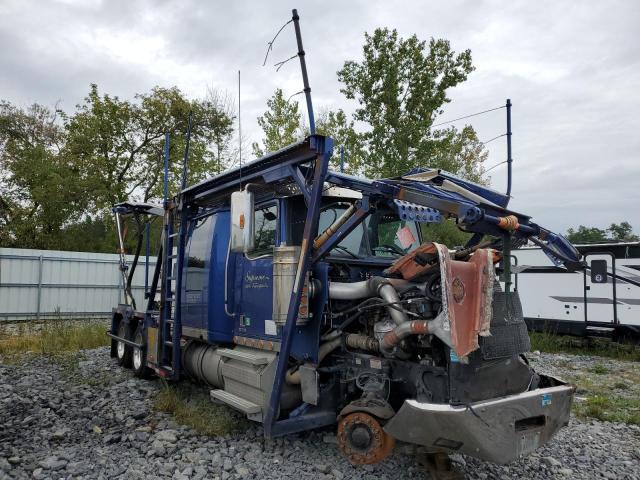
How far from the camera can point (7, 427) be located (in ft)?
17.9

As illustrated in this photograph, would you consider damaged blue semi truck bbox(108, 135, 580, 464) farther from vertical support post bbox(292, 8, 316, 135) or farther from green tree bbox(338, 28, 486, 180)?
green tree bbox(338, 28, 486, 180)

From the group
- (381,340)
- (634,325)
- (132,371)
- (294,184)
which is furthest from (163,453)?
(634,325)

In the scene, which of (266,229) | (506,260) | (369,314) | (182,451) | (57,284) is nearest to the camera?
(506,260)

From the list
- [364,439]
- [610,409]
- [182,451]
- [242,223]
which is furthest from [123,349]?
[610,409]

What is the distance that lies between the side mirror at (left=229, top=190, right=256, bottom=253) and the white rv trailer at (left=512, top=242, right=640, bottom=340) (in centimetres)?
771

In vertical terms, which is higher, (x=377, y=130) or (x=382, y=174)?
(x=377, y=130)

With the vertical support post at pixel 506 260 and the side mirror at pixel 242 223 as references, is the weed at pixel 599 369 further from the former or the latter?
the side mirror at pixel 242 223

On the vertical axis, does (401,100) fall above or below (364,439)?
above

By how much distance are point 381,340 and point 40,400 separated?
4.60 m

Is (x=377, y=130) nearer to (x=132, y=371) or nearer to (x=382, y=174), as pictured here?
(x=382, y=174)

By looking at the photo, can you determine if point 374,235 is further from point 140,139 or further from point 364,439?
point 140,139

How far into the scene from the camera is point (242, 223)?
4.32 metres

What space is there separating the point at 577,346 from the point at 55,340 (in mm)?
11686

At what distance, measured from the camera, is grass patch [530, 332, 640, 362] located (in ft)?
37.9
